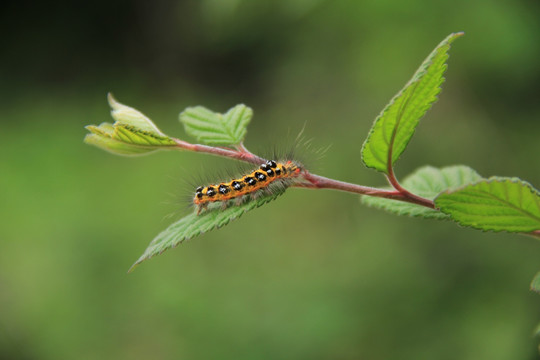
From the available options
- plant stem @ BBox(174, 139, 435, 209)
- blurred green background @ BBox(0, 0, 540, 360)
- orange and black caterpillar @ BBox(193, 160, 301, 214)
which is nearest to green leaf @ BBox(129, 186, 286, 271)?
plant stem @ BBox(174, 139, 435, 209)

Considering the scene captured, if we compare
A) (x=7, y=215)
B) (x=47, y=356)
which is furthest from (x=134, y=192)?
(x=47, y=356)

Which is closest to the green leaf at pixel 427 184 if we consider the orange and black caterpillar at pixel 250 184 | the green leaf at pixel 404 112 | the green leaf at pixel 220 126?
the green leaf at pixel 404 112

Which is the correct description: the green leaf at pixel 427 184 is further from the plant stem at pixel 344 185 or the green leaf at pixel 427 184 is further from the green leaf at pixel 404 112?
the green leaf at pixel 404 112

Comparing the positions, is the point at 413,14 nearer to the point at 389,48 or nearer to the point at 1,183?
the point at 389,48

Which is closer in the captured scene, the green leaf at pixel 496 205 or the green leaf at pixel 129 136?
the green leaf at pixel 496 205

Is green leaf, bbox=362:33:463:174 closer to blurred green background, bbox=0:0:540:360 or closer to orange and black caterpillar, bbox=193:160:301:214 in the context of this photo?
orange and black caterpillar, bbox=193:160:301:214

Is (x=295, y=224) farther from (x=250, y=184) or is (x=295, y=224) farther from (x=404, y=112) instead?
(x=404, y=112)

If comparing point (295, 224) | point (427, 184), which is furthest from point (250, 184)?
point (295, 224)
